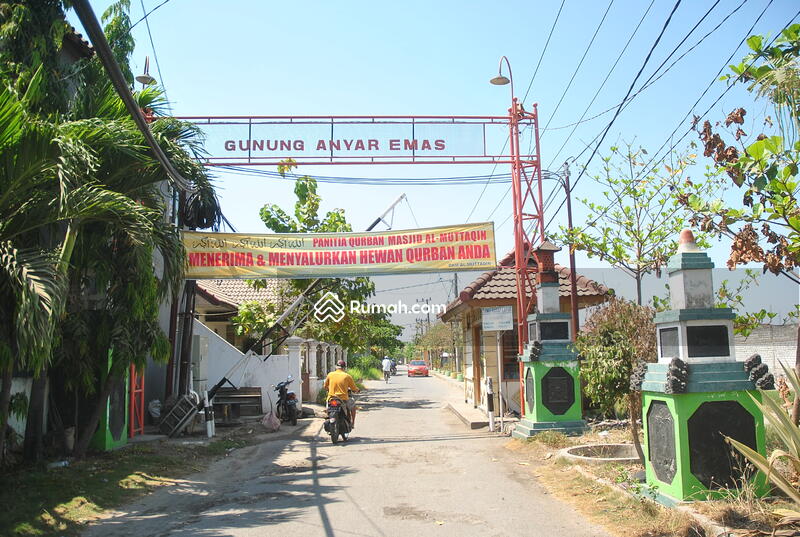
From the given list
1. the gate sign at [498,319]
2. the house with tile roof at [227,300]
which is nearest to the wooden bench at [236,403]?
the house with tile roof at [227,300]

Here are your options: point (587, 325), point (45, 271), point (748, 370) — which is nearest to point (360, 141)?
point (587, 325)

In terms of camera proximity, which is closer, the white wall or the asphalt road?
the asphalt road

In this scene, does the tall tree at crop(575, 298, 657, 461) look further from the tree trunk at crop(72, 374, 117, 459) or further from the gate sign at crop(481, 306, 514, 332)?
the tree trunk at crop(72, 374, 117, 459)

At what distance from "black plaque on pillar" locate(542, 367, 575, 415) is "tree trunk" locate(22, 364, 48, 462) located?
870 centimetres

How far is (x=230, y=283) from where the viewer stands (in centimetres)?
2678

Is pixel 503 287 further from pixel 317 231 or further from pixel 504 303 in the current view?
pixel 317 231

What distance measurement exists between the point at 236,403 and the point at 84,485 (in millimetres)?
8292

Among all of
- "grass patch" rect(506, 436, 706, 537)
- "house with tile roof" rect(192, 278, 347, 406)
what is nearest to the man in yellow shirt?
"house with tile roof" rect(192, 278, 347, 406)

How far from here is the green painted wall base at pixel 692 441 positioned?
21.6 feet

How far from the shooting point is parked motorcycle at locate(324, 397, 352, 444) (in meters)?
13.4

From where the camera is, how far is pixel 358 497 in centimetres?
831

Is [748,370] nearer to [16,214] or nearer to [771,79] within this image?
Result: [771,79]

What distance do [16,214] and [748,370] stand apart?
27.4 feet

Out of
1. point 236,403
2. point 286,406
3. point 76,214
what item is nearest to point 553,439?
point 286,406
